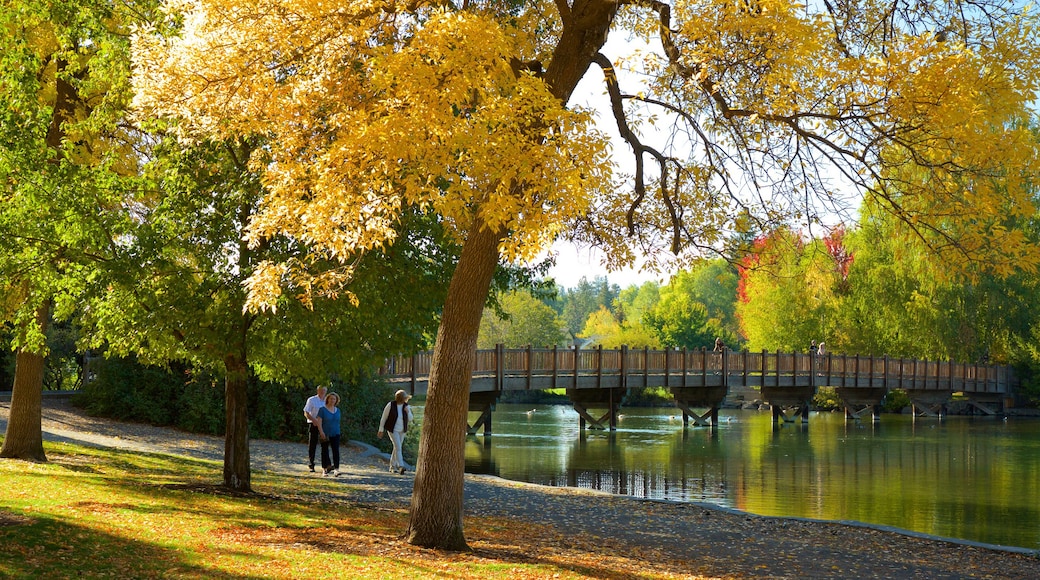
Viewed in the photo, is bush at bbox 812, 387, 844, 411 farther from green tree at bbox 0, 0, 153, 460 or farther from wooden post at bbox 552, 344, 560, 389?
green tree at bbox 0, 0, 153, 460

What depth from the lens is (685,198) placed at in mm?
13797

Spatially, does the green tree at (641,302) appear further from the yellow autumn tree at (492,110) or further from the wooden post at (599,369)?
the yellow autumn tree at (492,110)

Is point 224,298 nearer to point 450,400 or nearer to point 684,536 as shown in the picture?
point 450,400

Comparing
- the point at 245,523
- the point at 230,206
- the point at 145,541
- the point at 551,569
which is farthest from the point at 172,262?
the point at 551,569

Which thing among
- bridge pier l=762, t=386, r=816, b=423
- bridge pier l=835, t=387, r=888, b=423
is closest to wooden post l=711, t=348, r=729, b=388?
bridge pier l=762, t=386, r=816, b=423

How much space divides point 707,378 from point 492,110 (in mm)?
34694

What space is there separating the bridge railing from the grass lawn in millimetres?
13882

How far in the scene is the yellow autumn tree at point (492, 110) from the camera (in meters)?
8.73

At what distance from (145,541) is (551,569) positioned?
12.6ft

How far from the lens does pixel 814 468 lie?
26.4 meters

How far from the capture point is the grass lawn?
8352 mm

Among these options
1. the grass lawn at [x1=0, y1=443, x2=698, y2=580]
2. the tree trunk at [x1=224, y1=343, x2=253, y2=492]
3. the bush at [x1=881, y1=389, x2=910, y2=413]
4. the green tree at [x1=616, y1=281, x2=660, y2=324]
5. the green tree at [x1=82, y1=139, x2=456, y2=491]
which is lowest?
the bush at [x1=881, y1=389, x2=910, y2=413]

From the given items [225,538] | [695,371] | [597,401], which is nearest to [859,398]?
[695,371]

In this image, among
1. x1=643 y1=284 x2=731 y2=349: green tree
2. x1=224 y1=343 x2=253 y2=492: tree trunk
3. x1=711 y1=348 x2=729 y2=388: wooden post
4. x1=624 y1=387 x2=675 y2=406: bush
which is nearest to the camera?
x1=224 y1=343 x2=253 y2=492: tree trunk
